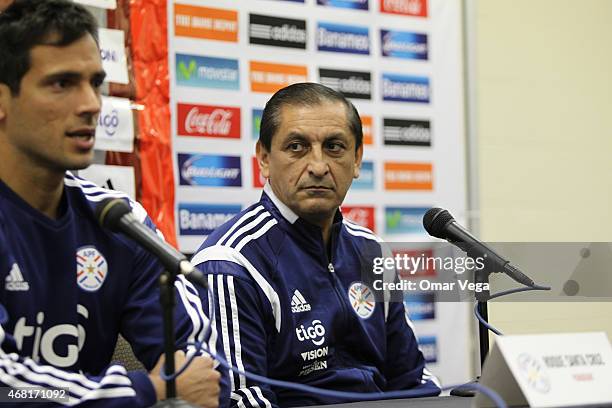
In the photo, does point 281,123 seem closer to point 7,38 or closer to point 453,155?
point 7,38

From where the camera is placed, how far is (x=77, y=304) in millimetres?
1651

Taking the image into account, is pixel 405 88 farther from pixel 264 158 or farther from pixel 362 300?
pixel 362 300

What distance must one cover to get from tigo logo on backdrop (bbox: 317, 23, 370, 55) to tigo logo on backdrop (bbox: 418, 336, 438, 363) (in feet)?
3.94

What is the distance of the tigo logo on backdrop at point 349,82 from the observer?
338cm

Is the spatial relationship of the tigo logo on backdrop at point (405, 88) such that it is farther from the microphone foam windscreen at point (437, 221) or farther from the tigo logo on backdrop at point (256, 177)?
the microphone foam windscreen at point (437, 221)

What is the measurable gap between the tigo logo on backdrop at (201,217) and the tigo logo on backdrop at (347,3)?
3.04ft

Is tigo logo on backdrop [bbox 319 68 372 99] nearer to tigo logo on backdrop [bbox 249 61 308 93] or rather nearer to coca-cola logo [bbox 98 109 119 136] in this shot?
tigo logo on backdrop [bbox 249 61 308 93]

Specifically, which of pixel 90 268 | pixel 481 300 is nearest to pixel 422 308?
pixel 481 300

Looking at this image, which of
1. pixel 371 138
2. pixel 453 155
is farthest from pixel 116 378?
pixel 453 155

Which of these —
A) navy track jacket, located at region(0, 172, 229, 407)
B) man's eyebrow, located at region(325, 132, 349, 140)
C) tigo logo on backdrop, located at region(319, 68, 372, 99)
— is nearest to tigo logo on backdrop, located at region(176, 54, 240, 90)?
tigo logo on backdrop, located at region(319, 68, 372, 99)

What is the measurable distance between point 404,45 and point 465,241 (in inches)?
76.4

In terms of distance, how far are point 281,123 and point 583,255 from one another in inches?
32.5

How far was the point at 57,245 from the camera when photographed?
1.62 meters

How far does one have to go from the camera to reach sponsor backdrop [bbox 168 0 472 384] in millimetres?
3033
